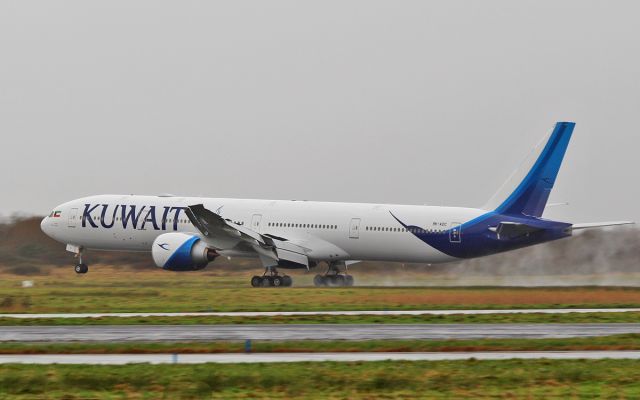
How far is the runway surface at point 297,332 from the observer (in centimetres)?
2836

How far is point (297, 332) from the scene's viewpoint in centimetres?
2989

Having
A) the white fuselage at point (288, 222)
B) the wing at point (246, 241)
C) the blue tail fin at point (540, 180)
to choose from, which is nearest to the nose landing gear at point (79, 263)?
the white fuselage at point (288, 222)

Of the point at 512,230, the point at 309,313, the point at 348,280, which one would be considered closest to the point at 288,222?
the point at 348,280

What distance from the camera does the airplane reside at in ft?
178

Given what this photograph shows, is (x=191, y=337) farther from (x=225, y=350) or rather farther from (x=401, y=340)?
(x=401, y=340)

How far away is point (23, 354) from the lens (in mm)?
25016

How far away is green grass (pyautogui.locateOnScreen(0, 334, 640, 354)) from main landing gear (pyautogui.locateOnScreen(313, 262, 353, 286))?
30.1m

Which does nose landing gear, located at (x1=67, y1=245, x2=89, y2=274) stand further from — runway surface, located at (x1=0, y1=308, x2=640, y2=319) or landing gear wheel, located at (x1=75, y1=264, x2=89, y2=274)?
runway surface, located at (x1=0, y1=308, x2=640, y2=319)

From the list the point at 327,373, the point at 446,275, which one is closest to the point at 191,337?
the point at 327,373

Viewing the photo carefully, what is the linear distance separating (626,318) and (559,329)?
520cm

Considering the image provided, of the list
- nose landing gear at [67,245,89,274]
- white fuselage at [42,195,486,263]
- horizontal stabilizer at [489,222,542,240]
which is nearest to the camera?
horizontal stabilizer at [489,222,542,240]

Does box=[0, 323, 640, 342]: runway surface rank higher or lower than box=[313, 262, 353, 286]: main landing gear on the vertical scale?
lower

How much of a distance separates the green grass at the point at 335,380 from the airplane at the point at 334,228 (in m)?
31.4

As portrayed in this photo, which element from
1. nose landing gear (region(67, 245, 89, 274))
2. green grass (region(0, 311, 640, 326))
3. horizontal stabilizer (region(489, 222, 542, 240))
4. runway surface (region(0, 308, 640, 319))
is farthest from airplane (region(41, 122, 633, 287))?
green grass (region(0, 311, 640, 326))
